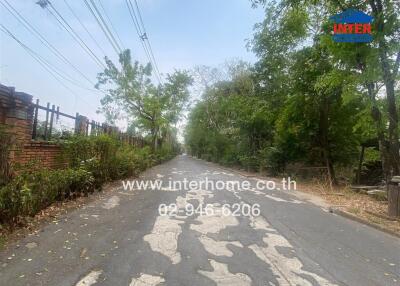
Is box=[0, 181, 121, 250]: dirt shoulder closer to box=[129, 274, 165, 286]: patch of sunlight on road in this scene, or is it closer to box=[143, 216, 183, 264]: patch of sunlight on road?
box=[143, 216, 183, 264]: patch of sunlight on road

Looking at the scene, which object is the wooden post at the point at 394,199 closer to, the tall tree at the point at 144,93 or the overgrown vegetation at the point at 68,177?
the overgrown vegetation at the point at 68,177

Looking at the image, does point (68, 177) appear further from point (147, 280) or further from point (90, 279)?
point (147, 280)

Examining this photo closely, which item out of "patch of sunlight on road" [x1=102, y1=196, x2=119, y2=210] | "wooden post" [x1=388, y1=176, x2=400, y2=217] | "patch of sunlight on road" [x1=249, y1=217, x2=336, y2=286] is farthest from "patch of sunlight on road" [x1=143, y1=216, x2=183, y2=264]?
"wooden post" [x1=388, y1=176, x2=400, y2=217]

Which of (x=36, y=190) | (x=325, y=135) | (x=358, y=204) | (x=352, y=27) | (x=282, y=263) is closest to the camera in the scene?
(x=282, y=263)

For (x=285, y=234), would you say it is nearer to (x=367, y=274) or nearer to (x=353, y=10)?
(x=367, y=274)

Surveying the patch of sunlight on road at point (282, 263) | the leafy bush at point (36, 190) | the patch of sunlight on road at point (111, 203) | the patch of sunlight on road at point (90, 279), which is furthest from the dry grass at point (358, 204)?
the leafy bush at point (36, 190)

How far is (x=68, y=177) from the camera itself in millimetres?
7332

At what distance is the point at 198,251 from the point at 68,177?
4.13 meters

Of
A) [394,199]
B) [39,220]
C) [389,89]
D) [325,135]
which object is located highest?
[389,89]

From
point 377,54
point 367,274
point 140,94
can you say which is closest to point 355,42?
point 377,54

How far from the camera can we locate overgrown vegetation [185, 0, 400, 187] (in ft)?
29.3

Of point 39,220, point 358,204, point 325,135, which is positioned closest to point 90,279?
point 39,220

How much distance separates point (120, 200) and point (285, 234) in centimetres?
464

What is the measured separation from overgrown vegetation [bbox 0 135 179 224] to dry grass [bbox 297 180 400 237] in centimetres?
703
